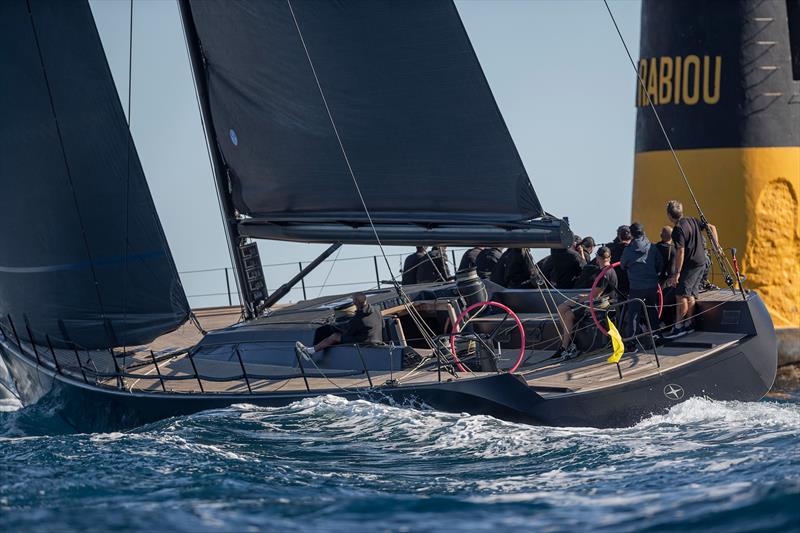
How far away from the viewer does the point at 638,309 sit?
1241 cm

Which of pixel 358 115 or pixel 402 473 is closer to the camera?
pixel 402 473

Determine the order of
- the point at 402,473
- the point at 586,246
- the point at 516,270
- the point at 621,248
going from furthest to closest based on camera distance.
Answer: the point at 586,246 → the point at 516,270 → the point at 621,248 → the point at 402,473

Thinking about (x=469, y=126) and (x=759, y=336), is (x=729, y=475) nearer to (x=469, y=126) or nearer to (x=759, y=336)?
(x=759, y=336)

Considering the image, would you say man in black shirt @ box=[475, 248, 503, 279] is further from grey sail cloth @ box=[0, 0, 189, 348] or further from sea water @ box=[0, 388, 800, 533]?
sea water @ box=[0, 388, 800, 533]

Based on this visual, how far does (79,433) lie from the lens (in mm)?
12469

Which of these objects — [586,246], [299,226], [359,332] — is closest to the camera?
[359,332]

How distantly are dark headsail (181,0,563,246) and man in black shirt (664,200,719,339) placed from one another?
135 cm

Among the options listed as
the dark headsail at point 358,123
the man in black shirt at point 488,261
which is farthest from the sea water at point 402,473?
the man in black shirt at point 488,261

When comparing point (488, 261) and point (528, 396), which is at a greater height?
point (488, 261)

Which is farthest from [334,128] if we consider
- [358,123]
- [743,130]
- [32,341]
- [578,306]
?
[743,130]

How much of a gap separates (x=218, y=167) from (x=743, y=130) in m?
7.55

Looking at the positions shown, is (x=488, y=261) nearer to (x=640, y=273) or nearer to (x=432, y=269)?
(x=432, y=269)

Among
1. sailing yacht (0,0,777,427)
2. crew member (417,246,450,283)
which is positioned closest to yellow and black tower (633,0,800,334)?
crew member (417,246,450,283)

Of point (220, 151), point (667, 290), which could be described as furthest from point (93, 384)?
point (667, 290)
